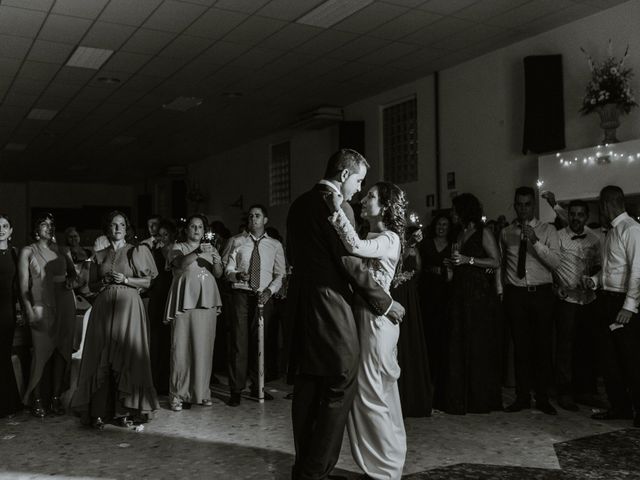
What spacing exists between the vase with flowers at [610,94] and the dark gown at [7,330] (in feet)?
17.6

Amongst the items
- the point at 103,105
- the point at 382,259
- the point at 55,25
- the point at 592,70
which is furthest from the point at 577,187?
the point at 103,105

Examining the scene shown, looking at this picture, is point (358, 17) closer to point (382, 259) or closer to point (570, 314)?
point (570, 314)

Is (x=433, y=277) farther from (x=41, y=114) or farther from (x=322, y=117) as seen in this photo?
(x=41, y=114)

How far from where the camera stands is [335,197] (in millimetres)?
3029

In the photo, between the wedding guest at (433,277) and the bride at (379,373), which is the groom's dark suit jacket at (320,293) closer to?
the bride at (379,373)

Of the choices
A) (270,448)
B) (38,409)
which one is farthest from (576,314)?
(38,409)

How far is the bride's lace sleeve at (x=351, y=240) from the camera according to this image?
2.94 m

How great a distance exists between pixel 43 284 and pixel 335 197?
2991 millimetres

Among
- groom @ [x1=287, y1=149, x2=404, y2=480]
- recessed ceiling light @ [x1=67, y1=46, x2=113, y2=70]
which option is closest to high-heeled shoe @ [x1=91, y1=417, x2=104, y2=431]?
groom @ [x1=287, y1=149, x2=404, y2=480]

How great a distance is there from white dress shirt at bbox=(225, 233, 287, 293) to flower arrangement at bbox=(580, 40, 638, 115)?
3.37 meters

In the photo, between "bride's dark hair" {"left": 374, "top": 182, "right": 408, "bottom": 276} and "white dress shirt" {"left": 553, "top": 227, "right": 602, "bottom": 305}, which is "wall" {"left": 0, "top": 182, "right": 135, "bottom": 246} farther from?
"bride's dark hair" {"left": 374, "top": 182, "right": 408, "bottom": 276}

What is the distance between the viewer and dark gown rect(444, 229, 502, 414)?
4801 mm

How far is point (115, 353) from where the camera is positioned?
4469 millimetres

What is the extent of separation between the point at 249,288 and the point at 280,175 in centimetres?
771
